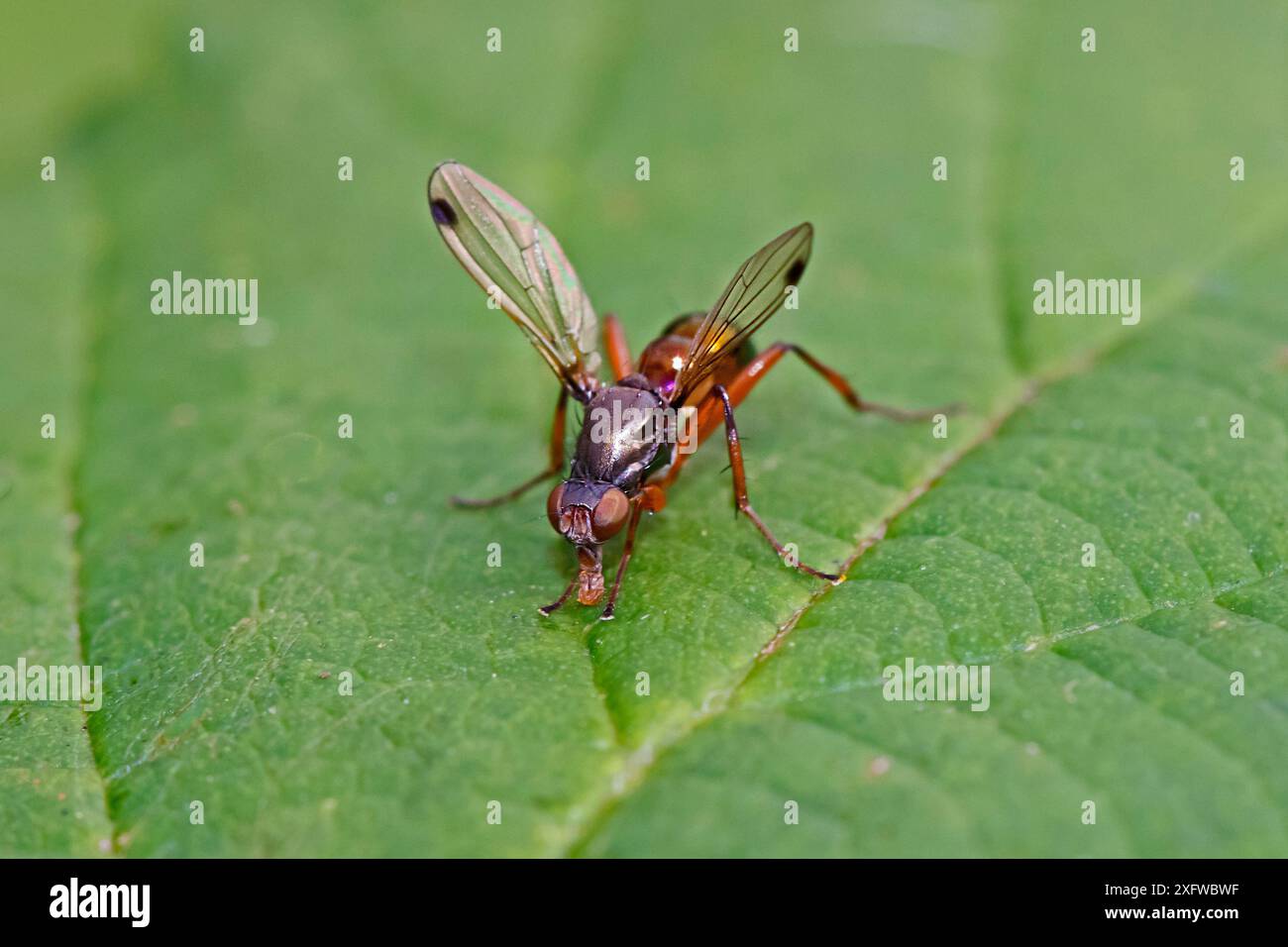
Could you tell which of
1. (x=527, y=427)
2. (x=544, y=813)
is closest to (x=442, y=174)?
(x=527, y=427)

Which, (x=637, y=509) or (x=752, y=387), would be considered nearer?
(x=637, y=509)

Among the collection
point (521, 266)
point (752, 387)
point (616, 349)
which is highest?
point (521, 266)

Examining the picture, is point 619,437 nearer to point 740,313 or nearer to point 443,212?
point 740,313

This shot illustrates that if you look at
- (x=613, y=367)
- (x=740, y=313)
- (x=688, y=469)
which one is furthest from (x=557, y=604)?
(x=613, y=367)

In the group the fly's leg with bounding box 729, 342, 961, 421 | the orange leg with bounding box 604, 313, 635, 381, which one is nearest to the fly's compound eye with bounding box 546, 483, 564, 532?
the fly's leg with bounding box 729, 342, 961, 421

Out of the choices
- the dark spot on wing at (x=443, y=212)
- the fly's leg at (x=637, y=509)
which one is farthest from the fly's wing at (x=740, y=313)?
the dark spot on wing at (x=443, y=212)
